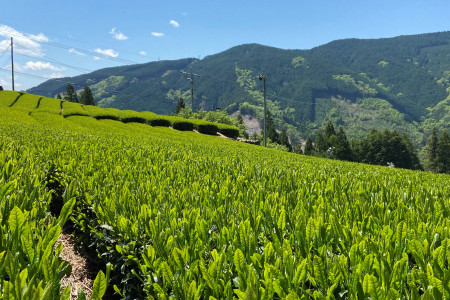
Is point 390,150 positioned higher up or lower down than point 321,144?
lower down

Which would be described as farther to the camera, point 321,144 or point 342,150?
point 321,144

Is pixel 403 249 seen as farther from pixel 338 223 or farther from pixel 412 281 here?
pixel 412 281

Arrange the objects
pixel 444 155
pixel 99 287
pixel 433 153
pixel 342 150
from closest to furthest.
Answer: pixel 99 287
pixel 444 155
pixel 433 153
pixel 342 150

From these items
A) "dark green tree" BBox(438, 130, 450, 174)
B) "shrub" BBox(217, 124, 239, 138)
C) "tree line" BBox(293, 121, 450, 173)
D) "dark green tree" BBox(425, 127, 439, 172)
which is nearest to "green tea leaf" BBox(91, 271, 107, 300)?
"shrub" BBox(217, 124, 239, 138)

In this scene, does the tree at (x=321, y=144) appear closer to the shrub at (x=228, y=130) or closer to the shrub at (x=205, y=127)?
the shrub at (x=228, y=130)

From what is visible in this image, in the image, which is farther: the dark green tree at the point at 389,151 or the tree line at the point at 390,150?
the dark green tree at the point at 389,151

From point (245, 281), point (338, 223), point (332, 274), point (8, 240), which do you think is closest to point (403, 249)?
point (338, 223)

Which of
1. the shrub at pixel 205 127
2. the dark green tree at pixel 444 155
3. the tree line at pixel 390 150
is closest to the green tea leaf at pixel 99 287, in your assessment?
the shrub at pixel 205 127

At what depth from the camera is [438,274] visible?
154 cm

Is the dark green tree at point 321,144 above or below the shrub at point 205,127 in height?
below

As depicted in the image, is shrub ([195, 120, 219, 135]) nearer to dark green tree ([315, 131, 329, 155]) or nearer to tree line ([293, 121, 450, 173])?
tree line ([293, 121, 450, 173])

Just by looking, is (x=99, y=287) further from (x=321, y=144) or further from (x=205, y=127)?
(x=321, y=144)

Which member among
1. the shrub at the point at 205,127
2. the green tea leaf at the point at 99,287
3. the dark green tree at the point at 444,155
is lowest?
the dark green tree at the point at 444,155

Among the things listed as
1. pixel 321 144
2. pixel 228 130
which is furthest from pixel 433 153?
pixel 228 130
